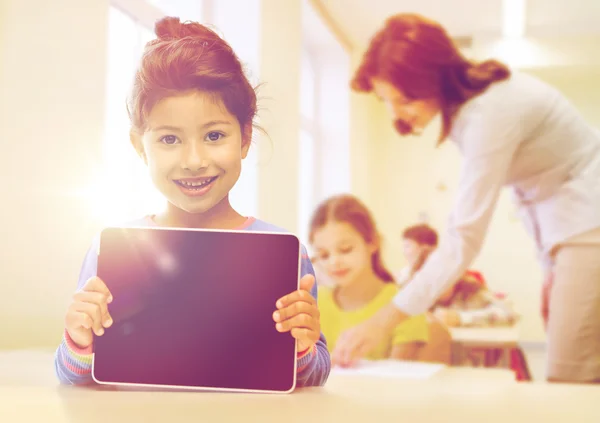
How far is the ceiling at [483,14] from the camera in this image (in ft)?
9.48

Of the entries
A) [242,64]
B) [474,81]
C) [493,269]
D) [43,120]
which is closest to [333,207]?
[474,81]

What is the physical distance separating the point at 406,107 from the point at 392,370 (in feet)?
1.31

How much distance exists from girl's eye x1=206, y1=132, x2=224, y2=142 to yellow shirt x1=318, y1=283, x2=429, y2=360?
84 centimetres

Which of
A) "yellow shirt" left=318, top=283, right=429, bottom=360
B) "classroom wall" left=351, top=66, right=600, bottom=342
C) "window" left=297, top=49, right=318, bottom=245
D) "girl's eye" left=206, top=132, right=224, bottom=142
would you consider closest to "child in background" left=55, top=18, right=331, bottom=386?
"girl's eye" left=206, top=132, right=224, bottom=142

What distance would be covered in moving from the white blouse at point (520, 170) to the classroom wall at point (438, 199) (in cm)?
318

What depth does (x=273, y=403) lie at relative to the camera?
15.5 inches

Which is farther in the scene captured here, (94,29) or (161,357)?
(94,29)

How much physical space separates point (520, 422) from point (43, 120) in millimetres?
447

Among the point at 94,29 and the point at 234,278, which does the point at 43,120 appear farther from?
the point at 234,278

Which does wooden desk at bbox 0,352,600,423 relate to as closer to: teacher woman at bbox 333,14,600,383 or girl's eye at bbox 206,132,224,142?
girl's eye at bbox 206,132,224,142

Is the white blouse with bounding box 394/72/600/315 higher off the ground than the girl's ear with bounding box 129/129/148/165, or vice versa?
the white blouse with bounding box 394/72/600/315

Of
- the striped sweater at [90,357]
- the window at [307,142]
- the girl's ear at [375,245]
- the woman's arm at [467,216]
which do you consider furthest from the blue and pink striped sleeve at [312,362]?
the window at [307,142]

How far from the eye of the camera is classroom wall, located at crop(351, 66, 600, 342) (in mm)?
4191

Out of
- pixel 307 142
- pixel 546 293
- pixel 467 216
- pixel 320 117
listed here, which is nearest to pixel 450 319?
pixel 307 142
